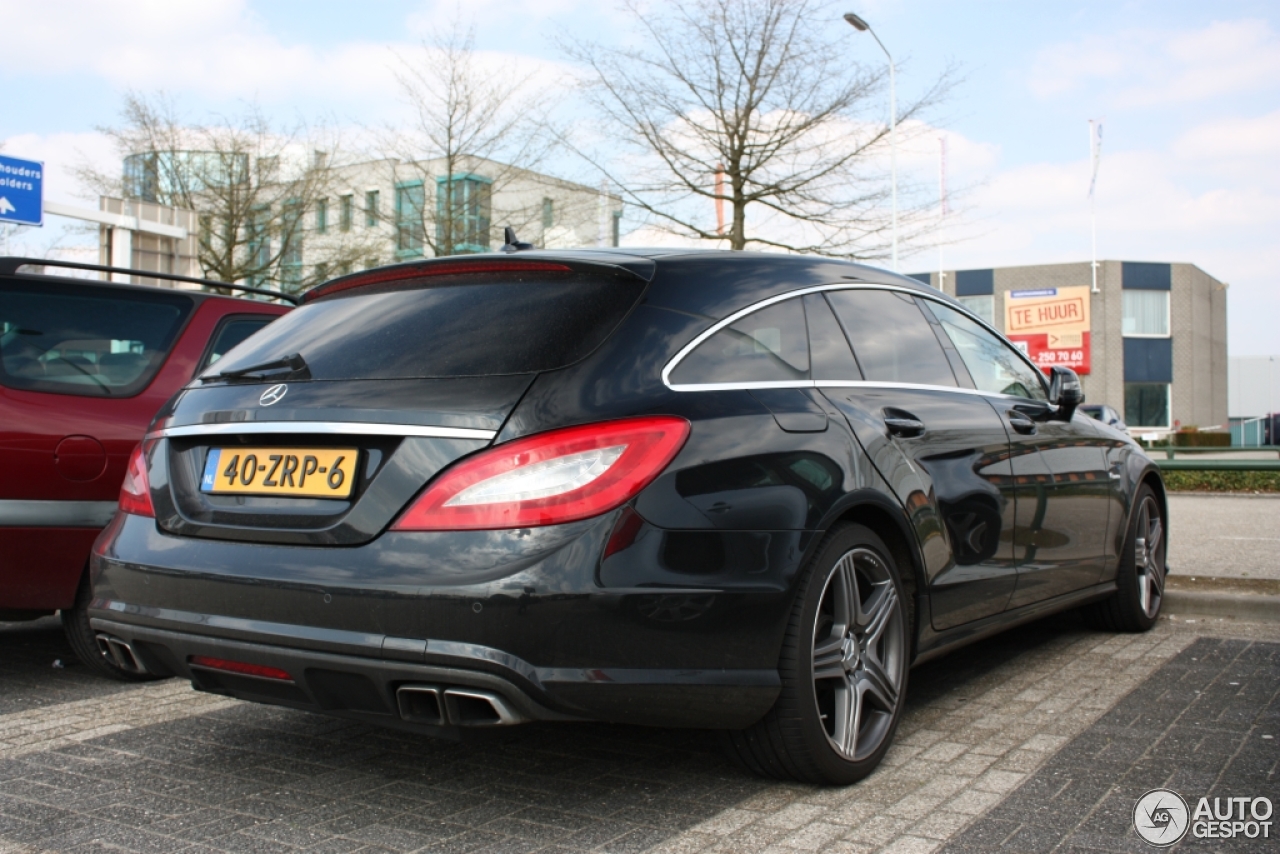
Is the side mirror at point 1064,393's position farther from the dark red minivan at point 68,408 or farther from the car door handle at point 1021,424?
the dark red minivan at point 68,408

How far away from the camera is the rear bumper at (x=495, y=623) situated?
2.65 meters

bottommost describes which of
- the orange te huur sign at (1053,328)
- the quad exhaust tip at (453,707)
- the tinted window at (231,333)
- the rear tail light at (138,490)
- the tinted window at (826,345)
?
the quad exhaust tip at (453,707)

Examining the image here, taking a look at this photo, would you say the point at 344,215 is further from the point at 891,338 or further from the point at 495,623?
the point at 495,623

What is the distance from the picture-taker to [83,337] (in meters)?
4.81

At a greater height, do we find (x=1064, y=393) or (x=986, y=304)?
(x=986, y=304)

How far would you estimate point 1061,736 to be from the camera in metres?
3.81

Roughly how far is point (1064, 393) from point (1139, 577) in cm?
128

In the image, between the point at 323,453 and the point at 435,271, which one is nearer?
the point at 323,453

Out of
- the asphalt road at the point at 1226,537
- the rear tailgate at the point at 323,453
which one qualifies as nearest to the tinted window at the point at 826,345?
the rear tailgate at the point at 323,453

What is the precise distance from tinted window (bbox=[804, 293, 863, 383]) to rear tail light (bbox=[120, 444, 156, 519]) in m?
1.89

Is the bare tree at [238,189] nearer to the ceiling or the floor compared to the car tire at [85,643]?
nearer to the ceiling

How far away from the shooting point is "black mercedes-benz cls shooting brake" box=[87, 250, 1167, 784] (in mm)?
2688

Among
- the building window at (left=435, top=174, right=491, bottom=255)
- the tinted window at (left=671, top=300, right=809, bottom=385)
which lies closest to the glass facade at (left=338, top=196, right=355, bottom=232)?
the building window at (left=435, top=174, right=491, bottom=255)

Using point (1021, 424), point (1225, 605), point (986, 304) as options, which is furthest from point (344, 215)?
point (986, 304)
